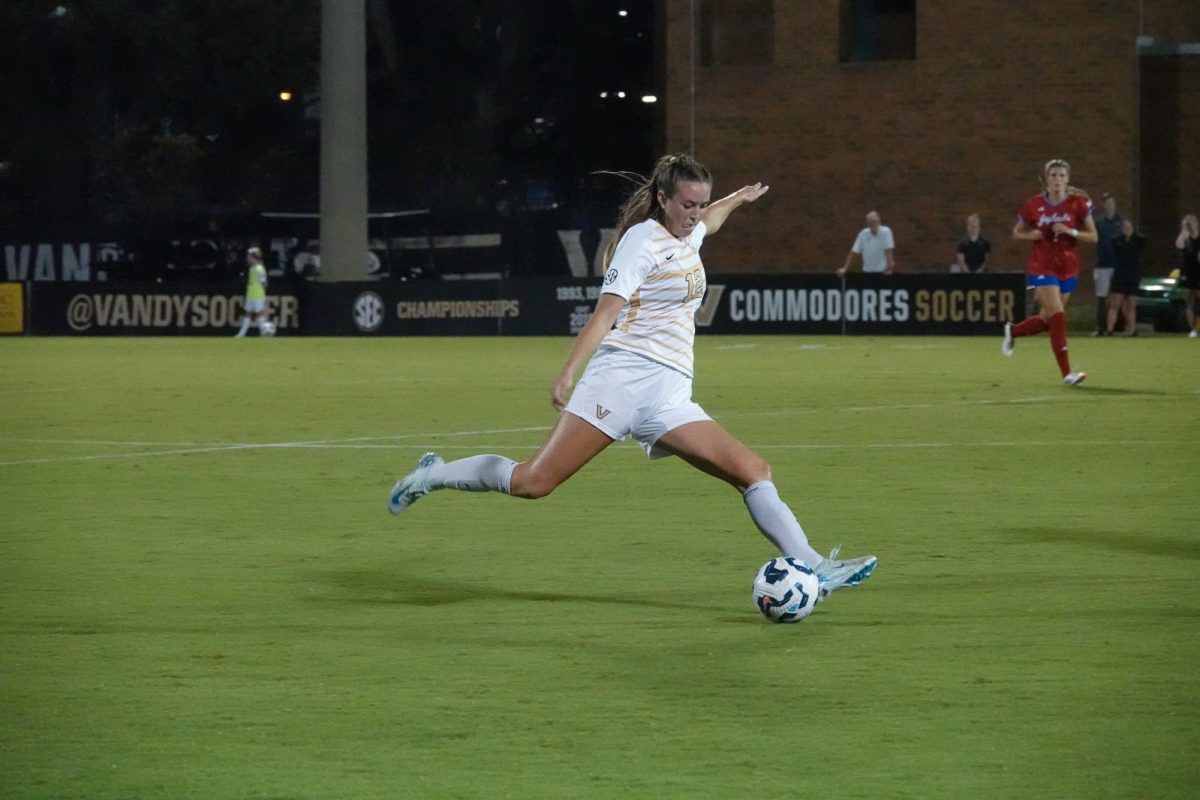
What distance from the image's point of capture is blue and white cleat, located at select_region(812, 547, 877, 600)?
780 centimetres

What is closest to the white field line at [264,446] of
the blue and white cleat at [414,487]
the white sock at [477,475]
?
the blue and white cleat at [414,487]

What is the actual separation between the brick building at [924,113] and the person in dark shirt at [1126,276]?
23.4 ft

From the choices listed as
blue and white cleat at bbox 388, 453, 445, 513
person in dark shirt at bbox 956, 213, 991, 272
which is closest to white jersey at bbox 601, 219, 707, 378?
blue and white cleat at bbox 388, 453, 445, 513

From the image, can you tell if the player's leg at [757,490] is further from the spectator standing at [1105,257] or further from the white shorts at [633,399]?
the spectator standing at [1105,257]

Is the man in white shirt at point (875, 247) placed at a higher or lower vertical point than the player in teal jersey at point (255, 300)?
higher

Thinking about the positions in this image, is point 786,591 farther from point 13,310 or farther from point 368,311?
point 13,310

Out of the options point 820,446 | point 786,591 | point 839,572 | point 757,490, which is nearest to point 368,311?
point 820,446

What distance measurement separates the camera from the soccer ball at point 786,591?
7.57 m

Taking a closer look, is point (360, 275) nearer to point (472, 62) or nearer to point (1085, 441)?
point (472, 62)

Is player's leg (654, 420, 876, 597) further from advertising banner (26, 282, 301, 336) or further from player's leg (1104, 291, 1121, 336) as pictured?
advertising banner (26, 282, 301, 336)

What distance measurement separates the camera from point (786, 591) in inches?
298

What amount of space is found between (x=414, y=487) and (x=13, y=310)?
32.8 meters

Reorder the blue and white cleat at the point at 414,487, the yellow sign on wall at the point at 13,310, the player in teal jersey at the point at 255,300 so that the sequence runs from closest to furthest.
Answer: the blue and white cleat at the point at 414,487
the player in teal jersey at the point at 255,300
the yellow sign on wall at the point at 13,310

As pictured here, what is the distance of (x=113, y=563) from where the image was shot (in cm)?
939
